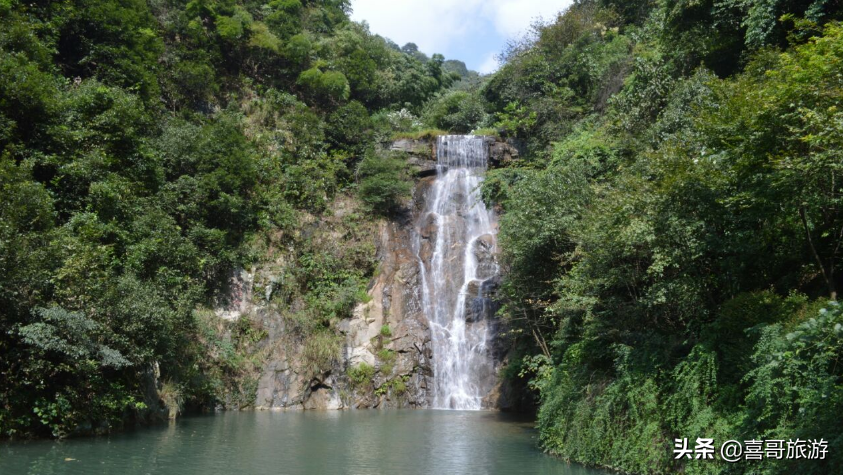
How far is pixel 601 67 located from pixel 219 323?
22990 mm

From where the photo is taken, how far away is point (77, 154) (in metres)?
18.6

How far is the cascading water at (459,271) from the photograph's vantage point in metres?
23.8

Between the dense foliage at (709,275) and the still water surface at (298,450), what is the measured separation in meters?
1.75

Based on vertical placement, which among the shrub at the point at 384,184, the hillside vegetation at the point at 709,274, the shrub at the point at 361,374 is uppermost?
the shrub at the point at 384,184

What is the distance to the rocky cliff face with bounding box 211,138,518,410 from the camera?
23000mm

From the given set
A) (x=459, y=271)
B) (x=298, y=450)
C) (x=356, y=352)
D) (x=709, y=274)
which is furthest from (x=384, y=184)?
(x=709, y=274)

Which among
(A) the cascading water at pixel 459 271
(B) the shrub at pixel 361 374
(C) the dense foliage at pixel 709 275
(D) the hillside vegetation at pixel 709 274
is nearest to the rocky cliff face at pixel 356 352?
(B) the shrub at pixel 361 374

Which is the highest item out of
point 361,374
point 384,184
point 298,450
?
point 384,184

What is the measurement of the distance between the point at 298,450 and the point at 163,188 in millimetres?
14239

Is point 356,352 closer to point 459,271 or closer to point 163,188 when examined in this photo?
point 459,271

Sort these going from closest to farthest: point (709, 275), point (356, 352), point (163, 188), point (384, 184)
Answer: point (709, 275) → point (163, 188) → point (356, 352) → point (384, 184)

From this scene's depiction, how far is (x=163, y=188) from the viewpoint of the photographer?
23.0 metres

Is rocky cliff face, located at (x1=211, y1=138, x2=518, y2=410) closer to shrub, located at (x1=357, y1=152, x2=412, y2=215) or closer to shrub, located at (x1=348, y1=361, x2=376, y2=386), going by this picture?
shrub, located at (x1=348, y1=361, x2=376, y2=386)

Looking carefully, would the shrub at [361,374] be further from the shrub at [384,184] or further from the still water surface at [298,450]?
the shrub at [384,184]
